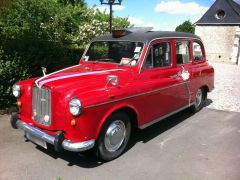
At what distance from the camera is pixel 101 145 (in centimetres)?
410

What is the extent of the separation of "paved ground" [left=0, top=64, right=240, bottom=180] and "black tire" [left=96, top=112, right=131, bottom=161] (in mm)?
119

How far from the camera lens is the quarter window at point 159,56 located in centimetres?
498

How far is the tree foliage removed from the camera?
21.3 feet

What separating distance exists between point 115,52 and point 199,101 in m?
2.98

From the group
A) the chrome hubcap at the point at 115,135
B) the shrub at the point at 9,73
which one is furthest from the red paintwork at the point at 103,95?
the shrub at the point at 9,73

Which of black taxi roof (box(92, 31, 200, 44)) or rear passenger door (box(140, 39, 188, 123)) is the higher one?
black taxi roof (box(92, 31, 200, 44))

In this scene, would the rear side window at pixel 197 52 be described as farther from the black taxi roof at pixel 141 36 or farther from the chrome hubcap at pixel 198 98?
the black taxi roof at pixel 141 36

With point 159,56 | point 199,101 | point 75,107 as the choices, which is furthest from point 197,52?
point 75,107

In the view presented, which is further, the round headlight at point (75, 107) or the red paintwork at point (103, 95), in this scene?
the red paintwork at point (103, 95)

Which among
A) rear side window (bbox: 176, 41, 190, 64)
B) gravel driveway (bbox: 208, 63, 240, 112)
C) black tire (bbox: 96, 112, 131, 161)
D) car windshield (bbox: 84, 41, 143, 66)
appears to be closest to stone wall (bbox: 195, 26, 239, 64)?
gravel driveway (bbox: 208, 63, 240, 112)

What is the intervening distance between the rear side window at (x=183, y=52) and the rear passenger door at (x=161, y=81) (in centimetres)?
23

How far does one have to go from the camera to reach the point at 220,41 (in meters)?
25.0

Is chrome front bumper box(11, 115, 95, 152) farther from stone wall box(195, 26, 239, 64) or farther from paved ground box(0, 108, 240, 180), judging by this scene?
stone wall box(195, 26, 239, 64)

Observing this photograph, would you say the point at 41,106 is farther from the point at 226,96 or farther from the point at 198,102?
the point at 226,96
